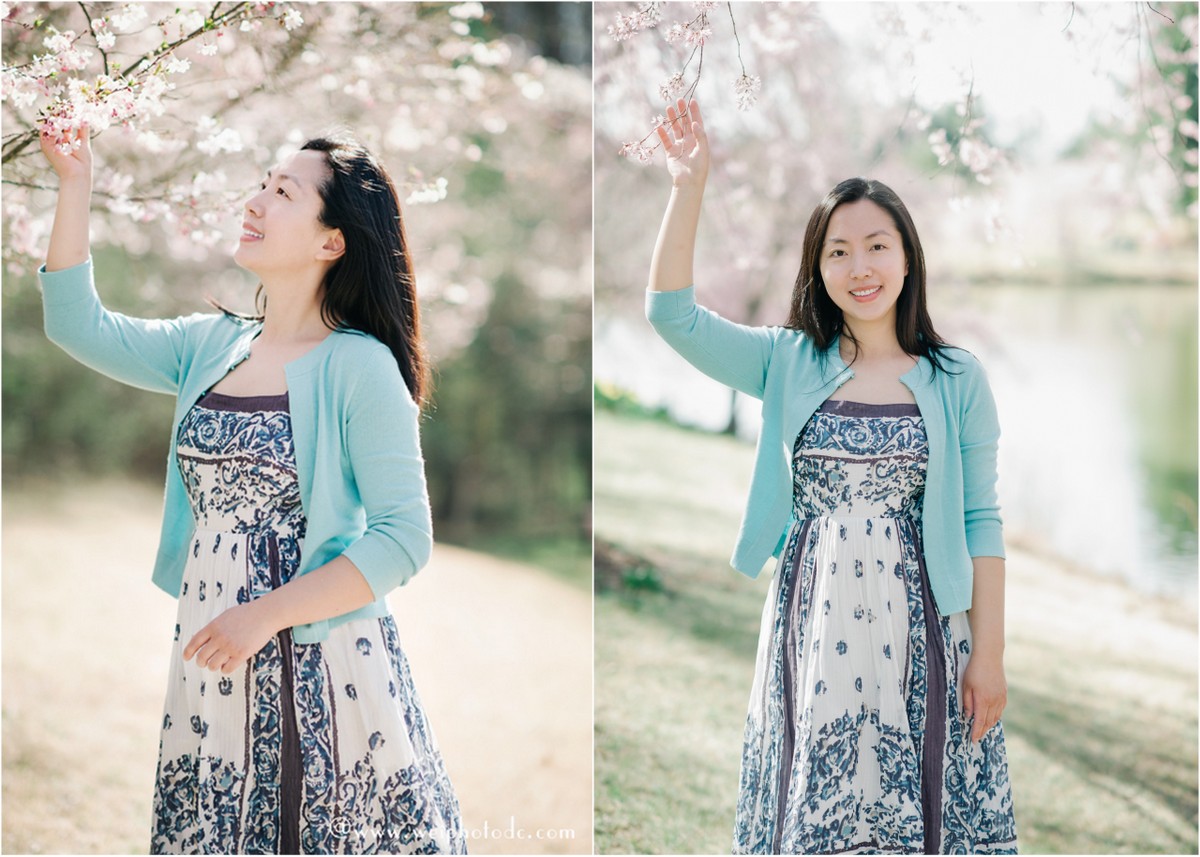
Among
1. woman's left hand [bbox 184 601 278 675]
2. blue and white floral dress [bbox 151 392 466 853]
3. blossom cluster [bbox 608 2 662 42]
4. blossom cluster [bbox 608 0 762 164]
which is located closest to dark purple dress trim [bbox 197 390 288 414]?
blue and white floral dress [bbox 151 392 466 853]

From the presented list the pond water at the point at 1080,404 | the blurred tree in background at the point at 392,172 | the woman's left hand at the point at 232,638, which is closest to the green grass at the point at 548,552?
the blurred tree in background at the point at 392,172

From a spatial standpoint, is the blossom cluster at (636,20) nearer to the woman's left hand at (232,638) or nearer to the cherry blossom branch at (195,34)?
the cherry blossom branch at (195,34)

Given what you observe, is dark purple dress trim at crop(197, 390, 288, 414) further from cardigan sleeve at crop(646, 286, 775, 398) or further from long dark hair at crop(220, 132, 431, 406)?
cardigan sleeve at crop(646, 286, 775, 398)

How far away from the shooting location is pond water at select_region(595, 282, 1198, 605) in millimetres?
6625

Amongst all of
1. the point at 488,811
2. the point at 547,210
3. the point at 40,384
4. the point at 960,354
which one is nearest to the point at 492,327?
the point at 547,210

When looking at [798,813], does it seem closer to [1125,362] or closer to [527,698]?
[527,698]

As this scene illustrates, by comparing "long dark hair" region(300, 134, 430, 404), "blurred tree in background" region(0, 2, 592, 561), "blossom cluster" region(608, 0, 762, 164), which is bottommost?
"long dark hair" region(300, 134, 430, 404)

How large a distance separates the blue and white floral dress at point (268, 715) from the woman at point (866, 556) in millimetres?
641

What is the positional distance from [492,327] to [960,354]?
8.18 meters

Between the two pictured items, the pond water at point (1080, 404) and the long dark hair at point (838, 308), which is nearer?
the long dark hair at point (838, 308)

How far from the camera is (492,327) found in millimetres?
9914

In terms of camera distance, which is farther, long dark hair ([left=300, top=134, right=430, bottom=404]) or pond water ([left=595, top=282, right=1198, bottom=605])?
pond water ([left=595, top=282, right=1198, bottom=605])

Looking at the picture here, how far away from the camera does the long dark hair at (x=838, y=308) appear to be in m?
1.89

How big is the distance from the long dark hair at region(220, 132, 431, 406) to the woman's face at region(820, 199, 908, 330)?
73cm
